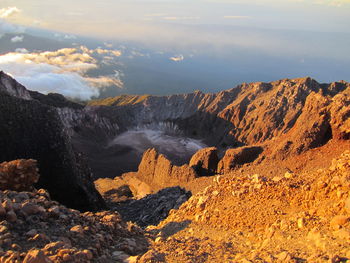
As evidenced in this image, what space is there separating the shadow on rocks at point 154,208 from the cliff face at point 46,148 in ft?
5.98

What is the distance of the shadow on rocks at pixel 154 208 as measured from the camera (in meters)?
16.1

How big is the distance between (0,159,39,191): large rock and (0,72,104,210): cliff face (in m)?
3.80

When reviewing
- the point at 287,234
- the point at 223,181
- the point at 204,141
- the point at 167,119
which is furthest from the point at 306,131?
the point at 167,119

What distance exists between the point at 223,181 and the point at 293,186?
7.50 ft

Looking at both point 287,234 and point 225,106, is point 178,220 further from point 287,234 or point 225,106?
point 225,106

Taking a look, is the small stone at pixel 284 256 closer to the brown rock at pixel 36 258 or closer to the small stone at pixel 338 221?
the small stone at pixel 338 221

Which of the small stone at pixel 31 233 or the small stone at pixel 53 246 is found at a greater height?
the small stone at pixel 53 246

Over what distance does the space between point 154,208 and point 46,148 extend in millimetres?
6060

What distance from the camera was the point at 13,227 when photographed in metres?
6.59


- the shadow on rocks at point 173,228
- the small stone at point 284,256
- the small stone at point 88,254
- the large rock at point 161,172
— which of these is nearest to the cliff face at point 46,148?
the large rock at point 161,172

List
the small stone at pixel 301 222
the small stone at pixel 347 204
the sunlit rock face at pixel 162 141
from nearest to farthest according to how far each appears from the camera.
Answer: the small stone at pixel 347 204
the small stone at pixel 301 222
the sunlit rock face at pixel 162 141

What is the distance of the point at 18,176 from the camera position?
42.0 ft

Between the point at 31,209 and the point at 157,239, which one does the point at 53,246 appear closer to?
the point at 31,209

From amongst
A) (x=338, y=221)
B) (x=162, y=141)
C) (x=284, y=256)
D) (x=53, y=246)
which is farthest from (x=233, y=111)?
(x=53, y=246)
